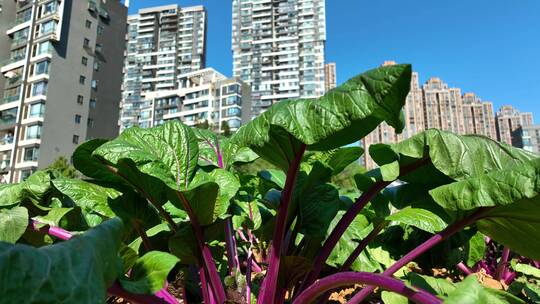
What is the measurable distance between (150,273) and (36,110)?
103ft

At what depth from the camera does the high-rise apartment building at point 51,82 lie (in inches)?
1064

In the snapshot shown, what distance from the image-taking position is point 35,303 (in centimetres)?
47

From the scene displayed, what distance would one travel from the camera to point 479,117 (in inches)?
3083

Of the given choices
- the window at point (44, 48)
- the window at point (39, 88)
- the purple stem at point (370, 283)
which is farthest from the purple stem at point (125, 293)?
the window at point (44, 48)

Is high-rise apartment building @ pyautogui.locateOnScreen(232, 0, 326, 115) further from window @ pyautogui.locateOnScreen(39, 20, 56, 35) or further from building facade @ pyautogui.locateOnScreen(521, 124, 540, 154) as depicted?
window @ pyautogui.locateOnScreen(39, 20, 56, 35)

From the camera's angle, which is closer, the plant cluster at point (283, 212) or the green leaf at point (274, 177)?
the plant cluster at point (283, 212)

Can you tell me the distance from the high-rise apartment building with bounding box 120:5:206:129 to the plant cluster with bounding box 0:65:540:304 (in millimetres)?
74455

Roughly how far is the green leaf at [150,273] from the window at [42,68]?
104 feet

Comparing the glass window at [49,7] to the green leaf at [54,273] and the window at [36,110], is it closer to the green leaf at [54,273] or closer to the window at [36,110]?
the window at [36,110]

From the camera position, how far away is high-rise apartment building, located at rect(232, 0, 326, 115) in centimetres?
6569

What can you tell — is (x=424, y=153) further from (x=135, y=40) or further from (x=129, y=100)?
(x=135, y=40)

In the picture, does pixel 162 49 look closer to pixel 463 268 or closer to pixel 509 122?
pixel 509 122

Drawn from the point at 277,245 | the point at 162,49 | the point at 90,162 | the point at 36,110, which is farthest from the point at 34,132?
the point at 162,49

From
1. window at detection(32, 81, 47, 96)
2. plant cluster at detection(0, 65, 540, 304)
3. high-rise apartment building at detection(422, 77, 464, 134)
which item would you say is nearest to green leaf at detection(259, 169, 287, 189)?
plant cluster at detection(0, 65, 540, 304)
